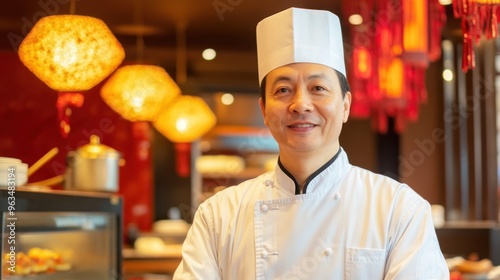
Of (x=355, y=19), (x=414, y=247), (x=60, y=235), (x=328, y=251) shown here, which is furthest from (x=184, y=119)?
(x=414, y=247)

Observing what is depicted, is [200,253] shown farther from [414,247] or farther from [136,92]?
[136,92]

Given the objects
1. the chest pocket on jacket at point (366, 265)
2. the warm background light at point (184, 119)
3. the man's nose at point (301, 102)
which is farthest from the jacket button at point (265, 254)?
the warm background light at point (184, 119)

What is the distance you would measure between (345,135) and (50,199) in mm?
5860

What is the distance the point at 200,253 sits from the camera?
1.99m

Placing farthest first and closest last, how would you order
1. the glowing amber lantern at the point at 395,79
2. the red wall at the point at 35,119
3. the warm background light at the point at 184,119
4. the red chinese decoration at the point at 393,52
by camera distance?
the warm background light at the point at 184,119
the red wall at the point at 35,119
the glowing amber lantern at the point at 395,79
the red chinese decoration at the point at 393,52

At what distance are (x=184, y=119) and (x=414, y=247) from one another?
538 cm

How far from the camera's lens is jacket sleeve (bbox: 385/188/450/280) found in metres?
1.80

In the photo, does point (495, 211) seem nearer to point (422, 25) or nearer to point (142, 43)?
point (422, 25)

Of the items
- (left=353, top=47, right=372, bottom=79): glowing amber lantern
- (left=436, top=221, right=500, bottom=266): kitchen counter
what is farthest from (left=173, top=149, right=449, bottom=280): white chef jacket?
(left=436, top=221, right=500, bottom=266): kitchen counter

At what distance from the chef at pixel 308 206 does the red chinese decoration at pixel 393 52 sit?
220 centimetres

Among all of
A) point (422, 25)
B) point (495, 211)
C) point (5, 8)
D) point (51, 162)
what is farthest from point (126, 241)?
point (422, 25)

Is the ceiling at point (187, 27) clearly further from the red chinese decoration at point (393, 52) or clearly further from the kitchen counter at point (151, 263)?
the kitchen counter at point (151, 263)

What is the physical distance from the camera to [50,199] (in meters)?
3.21

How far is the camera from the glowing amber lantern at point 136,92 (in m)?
5.68
